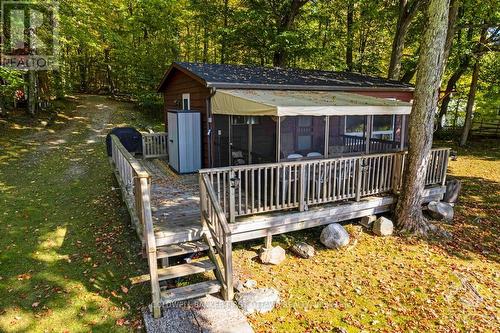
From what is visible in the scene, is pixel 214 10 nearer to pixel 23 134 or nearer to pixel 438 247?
pixel 23 134

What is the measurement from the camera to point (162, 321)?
442 cm

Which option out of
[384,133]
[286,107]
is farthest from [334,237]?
[384,133]

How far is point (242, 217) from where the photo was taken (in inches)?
241

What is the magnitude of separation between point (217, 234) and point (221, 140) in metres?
4.45

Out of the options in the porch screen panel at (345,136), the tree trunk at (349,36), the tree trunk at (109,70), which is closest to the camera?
the porch screen panel at (345,136)

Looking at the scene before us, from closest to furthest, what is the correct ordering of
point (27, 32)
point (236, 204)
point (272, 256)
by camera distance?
point (272, 256) < point (236, 204) < point (27, 32)

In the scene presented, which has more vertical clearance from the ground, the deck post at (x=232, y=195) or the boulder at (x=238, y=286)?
the deck post at (x=232, y=195)

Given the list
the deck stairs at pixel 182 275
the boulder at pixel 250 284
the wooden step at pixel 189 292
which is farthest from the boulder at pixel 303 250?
the wooden step at pixel 189 292

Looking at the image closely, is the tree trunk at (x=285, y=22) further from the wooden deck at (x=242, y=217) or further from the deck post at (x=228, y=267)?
the deck post at (x=228, y=267)

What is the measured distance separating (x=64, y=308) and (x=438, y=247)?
282 inches

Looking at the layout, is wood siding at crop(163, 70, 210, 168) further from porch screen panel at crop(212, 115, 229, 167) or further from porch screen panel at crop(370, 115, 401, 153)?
porch screen panel at crop(370, 115, 401, 153)

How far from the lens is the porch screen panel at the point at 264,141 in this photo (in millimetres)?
7773

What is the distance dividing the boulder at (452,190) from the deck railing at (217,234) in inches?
277

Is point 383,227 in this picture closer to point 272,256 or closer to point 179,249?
point 272,256
